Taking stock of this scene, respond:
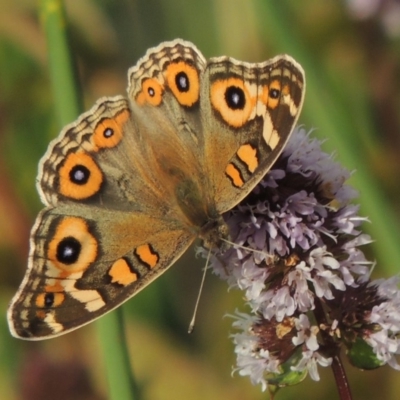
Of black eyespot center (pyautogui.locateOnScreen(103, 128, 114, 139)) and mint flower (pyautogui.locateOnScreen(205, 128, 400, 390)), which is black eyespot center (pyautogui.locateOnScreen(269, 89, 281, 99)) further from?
black eyespot center (pyautogui.locateOnScreen(103, 128, 114, 139))

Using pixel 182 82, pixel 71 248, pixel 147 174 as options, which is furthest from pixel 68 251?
pixel 182 82

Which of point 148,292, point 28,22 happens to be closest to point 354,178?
point 148,292

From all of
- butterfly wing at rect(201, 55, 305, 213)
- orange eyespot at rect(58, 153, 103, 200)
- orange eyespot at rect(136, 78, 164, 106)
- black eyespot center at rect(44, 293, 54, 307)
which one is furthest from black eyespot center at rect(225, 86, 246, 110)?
black eyespot center at rect(44, 293, 54, 307)

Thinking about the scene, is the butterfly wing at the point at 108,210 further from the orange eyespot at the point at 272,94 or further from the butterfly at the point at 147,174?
the orange eyespot at the point at 272,94

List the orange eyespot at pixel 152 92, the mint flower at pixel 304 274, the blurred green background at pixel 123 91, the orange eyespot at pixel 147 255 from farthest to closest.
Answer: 1. the blurred green background at pixel 123 91
2. the orange eyespot at pixel 152 92
3. the orange eyespot at pixel 147 255
4. the mint flower at pixel 304 274

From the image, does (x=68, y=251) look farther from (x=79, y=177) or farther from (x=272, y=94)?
(x=272, y=94)

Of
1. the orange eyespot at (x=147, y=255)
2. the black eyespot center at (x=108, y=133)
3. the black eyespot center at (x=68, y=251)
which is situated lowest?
the orange eyespot at (x=147, y=255)

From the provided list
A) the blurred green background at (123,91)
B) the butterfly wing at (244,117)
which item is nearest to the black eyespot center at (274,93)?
the butterfly wing at (244,117)
